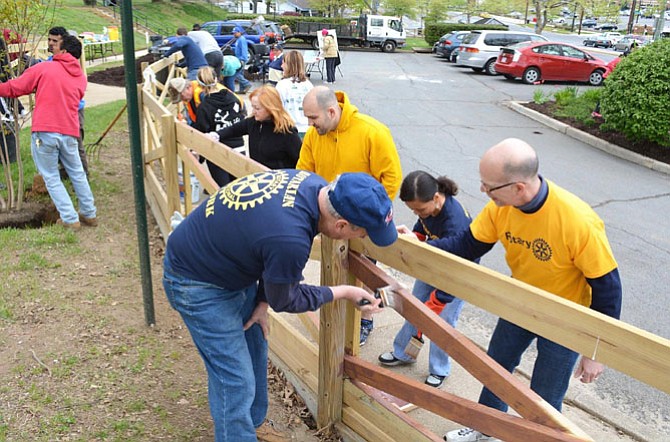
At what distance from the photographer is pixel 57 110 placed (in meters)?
5.68

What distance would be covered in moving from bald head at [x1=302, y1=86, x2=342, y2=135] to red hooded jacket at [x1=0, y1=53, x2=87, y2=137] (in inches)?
121

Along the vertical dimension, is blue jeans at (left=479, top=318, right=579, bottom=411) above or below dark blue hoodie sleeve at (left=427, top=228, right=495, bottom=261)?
below

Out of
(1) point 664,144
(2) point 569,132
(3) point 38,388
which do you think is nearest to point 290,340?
(3) point 38,388

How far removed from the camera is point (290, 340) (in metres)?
3.66

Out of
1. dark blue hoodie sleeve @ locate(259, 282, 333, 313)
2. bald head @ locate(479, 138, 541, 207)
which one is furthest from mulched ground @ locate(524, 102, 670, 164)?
dark blue hoodie sleeve @ locate(259, 282, 333, 313)

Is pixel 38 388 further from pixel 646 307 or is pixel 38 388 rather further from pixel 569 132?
pixel 569 132

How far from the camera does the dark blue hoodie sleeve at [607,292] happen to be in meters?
2.35

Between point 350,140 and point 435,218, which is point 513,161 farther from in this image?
point 350,140

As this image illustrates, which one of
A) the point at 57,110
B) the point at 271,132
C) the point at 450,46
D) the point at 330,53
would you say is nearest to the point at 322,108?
the point at 271,132

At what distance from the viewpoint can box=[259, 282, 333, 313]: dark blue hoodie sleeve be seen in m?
2.20

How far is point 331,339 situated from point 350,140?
57.0 inches

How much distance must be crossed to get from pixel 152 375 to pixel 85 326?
831 millimetres

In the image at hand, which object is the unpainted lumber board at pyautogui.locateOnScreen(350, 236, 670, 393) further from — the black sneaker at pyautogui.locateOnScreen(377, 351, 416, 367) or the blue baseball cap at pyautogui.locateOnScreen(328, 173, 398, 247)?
the black sneaker at pyautogui.locateOnScreen(377, 351, 416, 367)

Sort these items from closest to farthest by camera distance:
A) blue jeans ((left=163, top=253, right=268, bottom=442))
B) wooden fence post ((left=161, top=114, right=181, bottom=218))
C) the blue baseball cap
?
the blue baseball cap, blue jeans ((left=163, top=253, right=268, bottom=442)), wooden fence post ((left=161, top=114, right=181, bottom=218))
